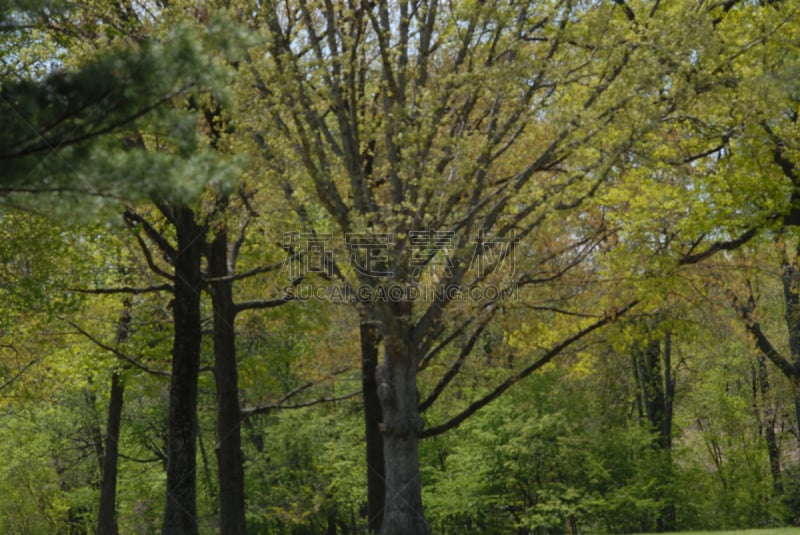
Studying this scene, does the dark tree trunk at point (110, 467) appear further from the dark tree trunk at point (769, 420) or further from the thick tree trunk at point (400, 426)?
the dark tree trunk at point (769, 420)

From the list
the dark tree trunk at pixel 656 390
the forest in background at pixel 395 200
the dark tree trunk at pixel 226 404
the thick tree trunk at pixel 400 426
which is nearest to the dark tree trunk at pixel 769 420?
the dark tree trunk at pixel 656 390

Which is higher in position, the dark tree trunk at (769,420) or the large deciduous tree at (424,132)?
the large deciduous tree at (424,132)

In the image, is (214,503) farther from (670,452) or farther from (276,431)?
(670,452)

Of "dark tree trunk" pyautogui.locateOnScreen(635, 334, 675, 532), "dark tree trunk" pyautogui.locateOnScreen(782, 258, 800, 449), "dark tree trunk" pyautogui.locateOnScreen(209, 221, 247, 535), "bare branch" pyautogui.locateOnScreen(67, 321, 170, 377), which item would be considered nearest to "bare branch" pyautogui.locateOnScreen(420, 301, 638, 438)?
"dark tree trunk" pyautogui.locateOnScreen(209, 221, 247, 535)

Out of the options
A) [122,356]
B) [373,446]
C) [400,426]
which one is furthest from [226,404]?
[400,426]

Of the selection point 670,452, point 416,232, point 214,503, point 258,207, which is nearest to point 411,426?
point 416,232

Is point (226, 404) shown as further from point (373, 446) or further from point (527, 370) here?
point (527, 370)

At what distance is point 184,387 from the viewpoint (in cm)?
1218

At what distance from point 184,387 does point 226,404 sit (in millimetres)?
1827

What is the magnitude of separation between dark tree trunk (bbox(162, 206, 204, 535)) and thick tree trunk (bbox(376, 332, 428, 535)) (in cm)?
302

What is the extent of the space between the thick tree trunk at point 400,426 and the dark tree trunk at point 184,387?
302 cm

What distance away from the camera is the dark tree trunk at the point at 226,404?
13.5m

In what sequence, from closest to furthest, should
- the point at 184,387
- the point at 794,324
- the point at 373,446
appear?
the point at 184,387 → the point at 373,446 → the point at 794,324

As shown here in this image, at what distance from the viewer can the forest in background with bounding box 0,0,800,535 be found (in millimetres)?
4941
